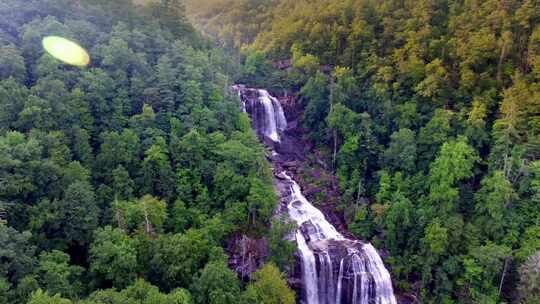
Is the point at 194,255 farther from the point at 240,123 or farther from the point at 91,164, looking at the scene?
the point at 240,123

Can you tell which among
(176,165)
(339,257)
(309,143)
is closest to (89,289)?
(176,165)

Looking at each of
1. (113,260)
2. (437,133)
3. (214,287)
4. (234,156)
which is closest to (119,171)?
(113,260)

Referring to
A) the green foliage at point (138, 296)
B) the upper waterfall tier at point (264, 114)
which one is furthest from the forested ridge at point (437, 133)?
the green foliage at point (138, 296)

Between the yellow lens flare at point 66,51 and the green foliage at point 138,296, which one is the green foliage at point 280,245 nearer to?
the green foliage at point 138,296

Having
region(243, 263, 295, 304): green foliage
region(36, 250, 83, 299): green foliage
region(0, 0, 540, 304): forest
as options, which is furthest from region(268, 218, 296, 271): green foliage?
region(36, 250, 83, 299): green foliage

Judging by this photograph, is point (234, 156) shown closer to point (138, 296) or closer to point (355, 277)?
point (355, 277)

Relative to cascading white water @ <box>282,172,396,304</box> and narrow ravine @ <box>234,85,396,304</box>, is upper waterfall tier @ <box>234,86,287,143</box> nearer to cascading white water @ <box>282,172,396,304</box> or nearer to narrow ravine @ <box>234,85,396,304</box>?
narrow ravine @ <box>234,85,396,304</box>
